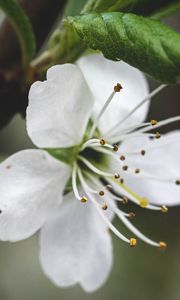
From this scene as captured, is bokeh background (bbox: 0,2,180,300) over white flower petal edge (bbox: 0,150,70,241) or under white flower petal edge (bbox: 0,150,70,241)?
under

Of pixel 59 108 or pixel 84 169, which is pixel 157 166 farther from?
pixel 59 108

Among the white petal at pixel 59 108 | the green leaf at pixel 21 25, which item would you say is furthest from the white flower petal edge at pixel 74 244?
the green leaf at pixel 21 25

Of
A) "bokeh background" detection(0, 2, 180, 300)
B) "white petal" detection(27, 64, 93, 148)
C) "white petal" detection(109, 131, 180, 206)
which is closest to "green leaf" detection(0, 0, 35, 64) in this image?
"white petal" detection(27, 64, 93, 148)

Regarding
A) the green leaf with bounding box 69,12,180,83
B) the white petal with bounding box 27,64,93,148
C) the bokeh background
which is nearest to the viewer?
the green leaf with bounding box 69,12,180,83

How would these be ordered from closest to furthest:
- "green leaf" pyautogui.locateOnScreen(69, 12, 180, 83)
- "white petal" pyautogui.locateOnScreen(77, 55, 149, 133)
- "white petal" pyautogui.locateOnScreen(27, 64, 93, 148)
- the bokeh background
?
"green leaf" pyautogui.locateOnScreen(69, 12, 180, 83)
"white petal" pyautogui.locateOnScreen(27, 64, 93, 148)
"white petal" pyautogui.locateOnScreen(77, 55, 149, 133)
the bokeh background

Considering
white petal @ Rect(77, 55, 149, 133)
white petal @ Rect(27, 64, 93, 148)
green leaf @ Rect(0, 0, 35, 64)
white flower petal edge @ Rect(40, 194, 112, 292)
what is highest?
green leaf @ Rect(0, 0, 35, 64)

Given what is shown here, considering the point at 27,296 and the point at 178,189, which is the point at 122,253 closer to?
the point at 27,296

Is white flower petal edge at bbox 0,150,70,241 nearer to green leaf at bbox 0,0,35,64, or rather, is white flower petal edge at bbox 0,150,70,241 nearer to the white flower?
the white flower

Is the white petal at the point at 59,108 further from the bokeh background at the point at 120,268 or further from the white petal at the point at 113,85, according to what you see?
the bokeh background at the point at 120,268
